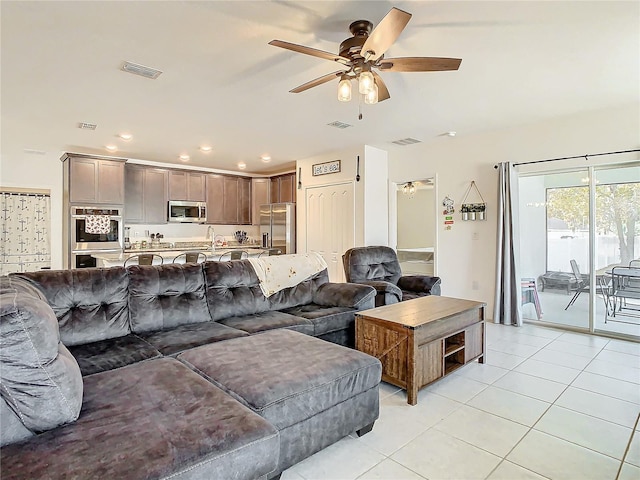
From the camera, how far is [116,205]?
614 centimetres

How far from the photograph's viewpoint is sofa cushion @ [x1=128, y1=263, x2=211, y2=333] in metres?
2.65

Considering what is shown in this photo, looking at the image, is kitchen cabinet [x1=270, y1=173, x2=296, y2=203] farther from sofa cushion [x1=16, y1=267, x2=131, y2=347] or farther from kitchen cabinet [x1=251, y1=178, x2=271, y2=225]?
sofa cushion [x1=16, y1=267, x2=131, y2=347]

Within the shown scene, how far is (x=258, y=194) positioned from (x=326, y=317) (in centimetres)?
547

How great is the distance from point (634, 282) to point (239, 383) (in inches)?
184

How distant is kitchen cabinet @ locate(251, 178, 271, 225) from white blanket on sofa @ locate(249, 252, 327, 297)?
14.6 feet

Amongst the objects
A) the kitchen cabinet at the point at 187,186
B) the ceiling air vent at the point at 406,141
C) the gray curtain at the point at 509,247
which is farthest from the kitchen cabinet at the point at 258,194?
the gray curtain at the point at 509,247

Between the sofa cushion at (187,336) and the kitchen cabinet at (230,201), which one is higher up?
the kitchen cabinet at (230,201)

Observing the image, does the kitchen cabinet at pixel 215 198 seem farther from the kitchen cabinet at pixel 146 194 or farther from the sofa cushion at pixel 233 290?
the sofa cushion at pixel 233 290

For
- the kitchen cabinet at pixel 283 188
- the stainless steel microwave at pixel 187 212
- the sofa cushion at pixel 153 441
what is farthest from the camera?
the kitchen cabinet at pixel 283 188

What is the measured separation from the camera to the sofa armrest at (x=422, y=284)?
14.5 ft

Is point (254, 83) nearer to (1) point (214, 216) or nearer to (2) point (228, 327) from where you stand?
(2) point (228, 327)

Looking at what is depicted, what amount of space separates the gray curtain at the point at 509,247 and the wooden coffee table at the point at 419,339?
5.77 feet

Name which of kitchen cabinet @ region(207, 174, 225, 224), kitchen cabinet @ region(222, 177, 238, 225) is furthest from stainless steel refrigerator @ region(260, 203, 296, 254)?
kitchen cabinet @ region(207, 174, 225, 224)

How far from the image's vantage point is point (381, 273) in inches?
187
